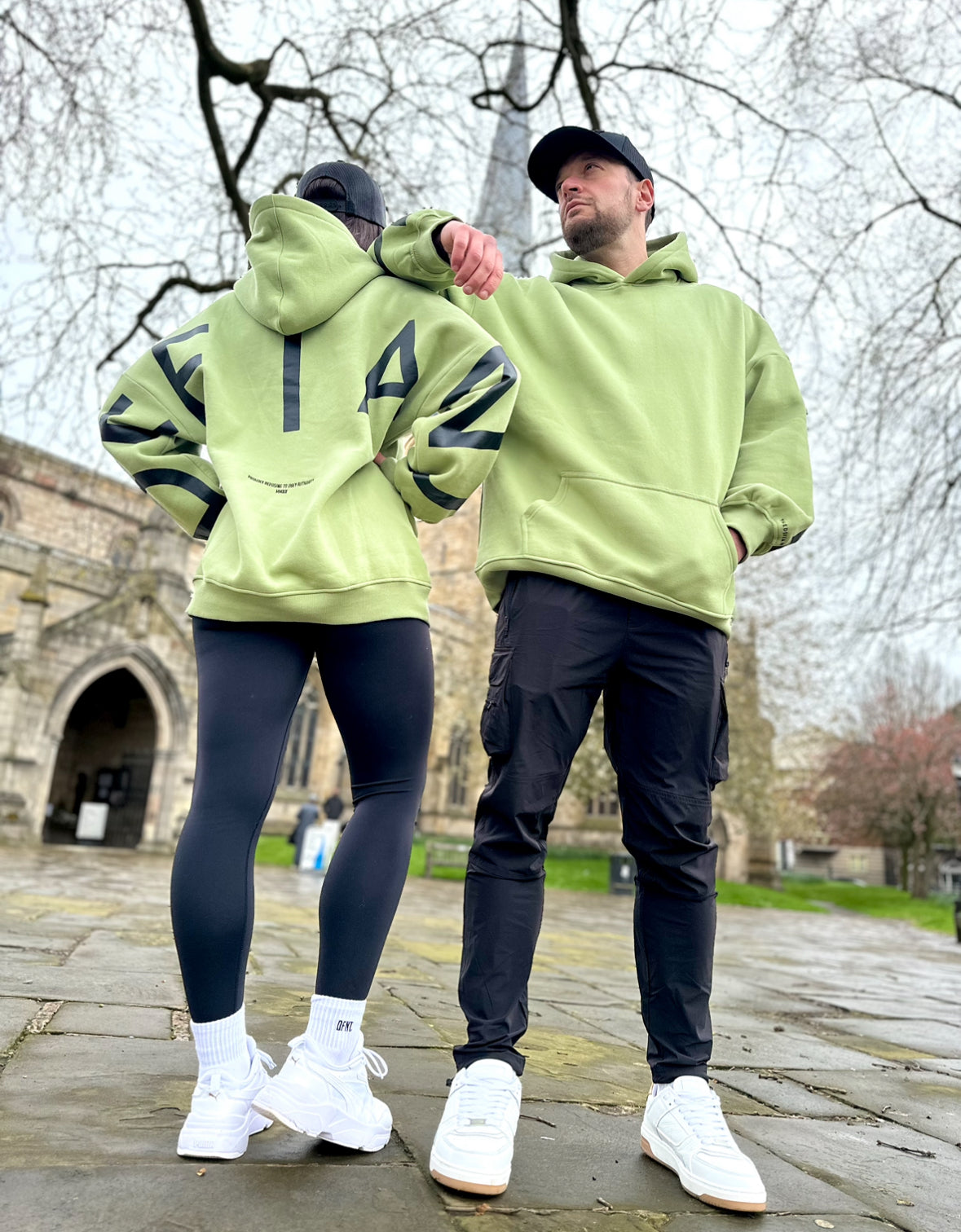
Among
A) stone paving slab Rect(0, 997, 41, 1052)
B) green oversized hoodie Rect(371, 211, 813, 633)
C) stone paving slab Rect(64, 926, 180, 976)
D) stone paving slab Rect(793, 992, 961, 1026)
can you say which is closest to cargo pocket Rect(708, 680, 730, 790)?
green oversized hoodie Rect(371, 211, 813, 633)

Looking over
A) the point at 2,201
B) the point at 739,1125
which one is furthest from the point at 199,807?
the point at 2,201

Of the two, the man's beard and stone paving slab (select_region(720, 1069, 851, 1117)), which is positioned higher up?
the man's beard

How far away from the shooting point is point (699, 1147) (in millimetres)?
1770

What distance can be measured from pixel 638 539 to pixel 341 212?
100cm

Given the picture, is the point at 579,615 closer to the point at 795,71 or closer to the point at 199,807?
the point at 199,807

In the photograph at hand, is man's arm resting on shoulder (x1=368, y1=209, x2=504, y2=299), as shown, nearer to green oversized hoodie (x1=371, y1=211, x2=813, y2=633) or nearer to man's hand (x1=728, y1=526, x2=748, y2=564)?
green oversized hoodie (x1=371, y1=211, x2=813, y2=633)

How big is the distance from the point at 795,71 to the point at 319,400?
5.45 metres

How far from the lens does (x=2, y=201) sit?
250 inches

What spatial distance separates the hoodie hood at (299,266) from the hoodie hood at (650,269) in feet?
1.80

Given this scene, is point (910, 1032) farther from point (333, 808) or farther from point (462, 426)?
point (333, 808)

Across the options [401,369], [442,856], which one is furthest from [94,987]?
[442,856]

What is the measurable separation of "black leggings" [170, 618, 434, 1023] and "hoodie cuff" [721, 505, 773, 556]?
2.49 feet

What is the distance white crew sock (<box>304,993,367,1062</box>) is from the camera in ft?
5.90

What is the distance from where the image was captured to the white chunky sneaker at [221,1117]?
1630 mm
